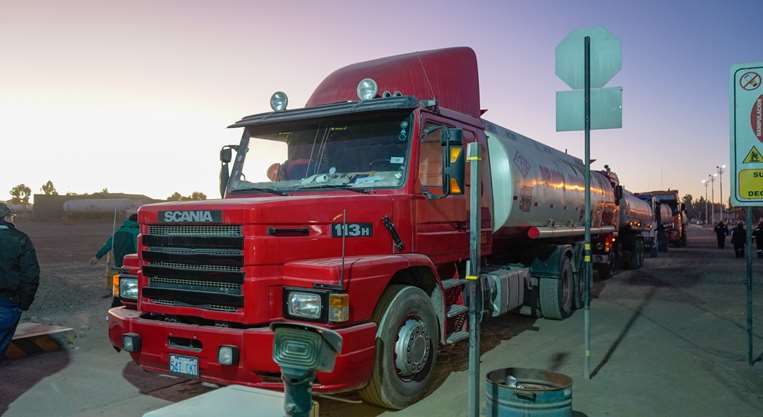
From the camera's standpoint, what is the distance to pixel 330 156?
6277mm

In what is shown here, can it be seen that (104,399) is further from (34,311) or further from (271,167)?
(34,311)

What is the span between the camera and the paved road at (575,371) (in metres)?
5.57

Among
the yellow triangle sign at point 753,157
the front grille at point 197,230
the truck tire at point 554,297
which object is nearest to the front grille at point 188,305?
the front grille at point 197,230

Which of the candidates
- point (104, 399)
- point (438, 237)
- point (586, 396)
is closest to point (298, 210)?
point (438, 237)

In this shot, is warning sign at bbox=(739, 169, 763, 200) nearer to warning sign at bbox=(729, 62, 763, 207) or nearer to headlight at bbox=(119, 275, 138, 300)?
warning sign at bbox=(729, 62, 763, 207)

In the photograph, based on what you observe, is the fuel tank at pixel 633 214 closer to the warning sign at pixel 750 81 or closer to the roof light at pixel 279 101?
the warning sign at pixel 750 81

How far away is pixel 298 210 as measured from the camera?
502cm

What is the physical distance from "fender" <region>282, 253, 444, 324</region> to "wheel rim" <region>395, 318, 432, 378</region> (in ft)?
1.73

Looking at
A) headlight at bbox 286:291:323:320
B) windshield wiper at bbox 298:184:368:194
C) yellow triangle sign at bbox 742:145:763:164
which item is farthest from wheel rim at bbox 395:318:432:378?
yellow triangle sign at bbox 742:145:763:164

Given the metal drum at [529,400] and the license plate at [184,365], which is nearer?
the metal drum at [529,400]

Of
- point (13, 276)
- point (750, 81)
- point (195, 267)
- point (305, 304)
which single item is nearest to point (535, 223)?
point (750, 81)

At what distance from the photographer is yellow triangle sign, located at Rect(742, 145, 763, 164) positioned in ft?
22.2

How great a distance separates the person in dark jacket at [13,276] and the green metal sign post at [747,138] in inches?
298

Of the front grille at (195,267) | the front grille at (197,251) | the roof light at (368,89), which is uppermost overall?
the roof light at (368,89)
